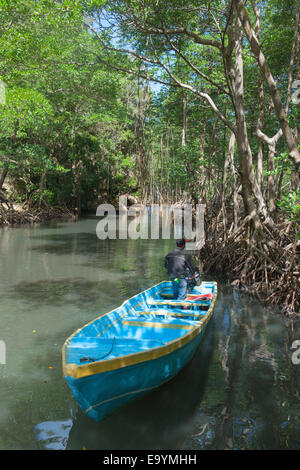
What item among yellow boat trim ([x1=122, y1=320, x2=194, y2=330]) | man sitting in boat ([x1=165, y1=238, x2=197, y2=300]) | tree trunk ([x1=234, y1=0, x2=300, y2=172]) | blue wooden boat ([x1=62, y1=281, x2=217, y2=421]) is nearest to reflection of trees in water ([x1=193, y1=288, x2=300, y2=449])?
blue wooden boat ([x1=62, y1=281, x2=217, y2=421])

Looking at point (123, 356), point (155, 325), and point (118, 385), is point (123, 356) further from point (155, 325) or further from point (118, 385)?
point (155, 325)

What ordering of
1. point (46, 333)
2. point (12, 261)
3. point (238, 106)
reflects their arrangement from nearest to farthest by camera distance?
point (46, 333)
point (238, 106)
point (12, 261)

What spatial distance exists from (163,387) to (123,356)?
4.68 ft

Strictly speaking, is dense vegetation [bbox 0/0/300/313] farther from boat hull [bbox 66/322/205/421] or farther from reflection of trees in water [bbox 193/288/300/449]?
boat hull [bbox 66/322/205/421]

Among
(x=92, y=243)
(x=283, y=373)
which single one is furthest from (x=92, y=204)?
(x=283, y=373)

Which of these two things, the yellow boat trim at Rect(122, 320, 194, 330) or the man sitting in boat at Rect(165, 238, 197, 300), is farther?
the man sitting in boat at Rect(165, 238, 197, 300)

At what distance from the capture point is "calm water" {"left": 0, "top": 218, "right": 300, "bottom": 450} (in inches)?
152

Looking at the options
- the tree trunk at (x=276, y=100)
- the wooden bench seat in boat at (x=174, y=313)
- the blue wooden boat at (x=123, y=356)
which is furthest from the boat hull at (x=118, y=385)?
the tree trunk at (x=276, y=100)

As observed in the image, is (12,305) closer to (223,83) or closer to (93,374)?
(93,374)

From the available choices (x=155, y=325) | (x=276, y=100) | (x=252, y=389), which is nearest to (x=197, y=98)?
(x=276, y=100)

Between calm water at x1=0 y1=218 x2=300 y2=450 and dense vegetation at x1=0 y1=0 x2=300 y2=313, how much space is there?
213cm

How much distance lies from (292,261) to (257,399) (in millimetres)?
4126

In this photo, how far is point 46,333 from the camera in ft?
21.7

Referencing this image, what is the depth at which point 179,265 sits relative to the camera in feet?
24.2
